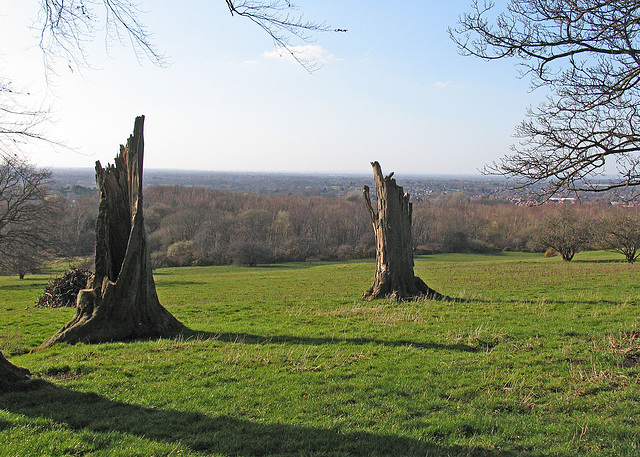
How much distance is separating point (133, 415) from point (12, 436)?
1.14 m

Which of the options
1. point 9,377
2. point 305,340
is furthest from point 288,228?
point 9,377

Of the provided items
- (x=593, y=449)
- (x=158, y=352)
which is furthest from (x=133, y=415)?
(x=593, y=449)

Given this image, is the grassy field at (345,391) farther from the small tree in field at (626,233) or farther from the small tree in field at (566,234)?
the small tree in field at (566,234)

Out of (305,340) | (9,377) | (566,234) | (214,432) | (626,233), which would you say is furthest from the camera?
(566,234)

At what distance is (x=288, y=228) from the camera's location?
299 feet

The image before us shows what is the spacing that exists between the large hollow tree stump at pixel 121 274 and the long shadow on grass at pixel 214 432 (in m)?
4.13

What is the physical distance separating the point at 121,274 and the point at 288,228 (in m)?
81.3

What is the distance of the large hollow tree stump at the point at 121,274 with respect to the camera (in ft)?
31.6

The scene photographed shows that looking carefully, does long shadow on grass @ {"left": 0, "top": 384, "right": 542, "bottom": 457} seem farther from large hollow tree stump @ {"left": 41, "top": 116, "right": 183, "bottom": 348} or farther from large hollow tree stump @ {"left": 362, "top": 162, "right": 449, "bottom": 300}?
large hollow tree stump @ {"left": 362, "top": 162, "right": 449, "bottom": 300}

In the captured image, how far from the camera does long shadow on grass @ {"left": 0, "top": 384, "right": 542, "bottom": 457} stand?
14.1 ft

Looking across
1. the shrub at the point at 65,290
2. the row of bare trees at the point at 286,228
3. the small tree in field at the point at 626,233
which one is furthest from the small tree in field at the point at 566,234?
the shrub at the point at 65,290

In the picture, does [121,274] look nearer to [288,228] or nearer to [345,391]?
[345,391]

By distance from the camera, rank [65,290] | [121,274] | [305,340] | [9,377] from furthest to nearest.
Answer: [65,290], [121,274], [305,340], [9,377]

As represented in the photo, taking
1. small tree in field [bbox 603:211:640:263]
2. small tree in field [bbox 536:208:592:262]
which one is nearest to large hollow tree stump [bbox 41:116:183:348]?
small tree in field [bbox 603:211:640:263]
